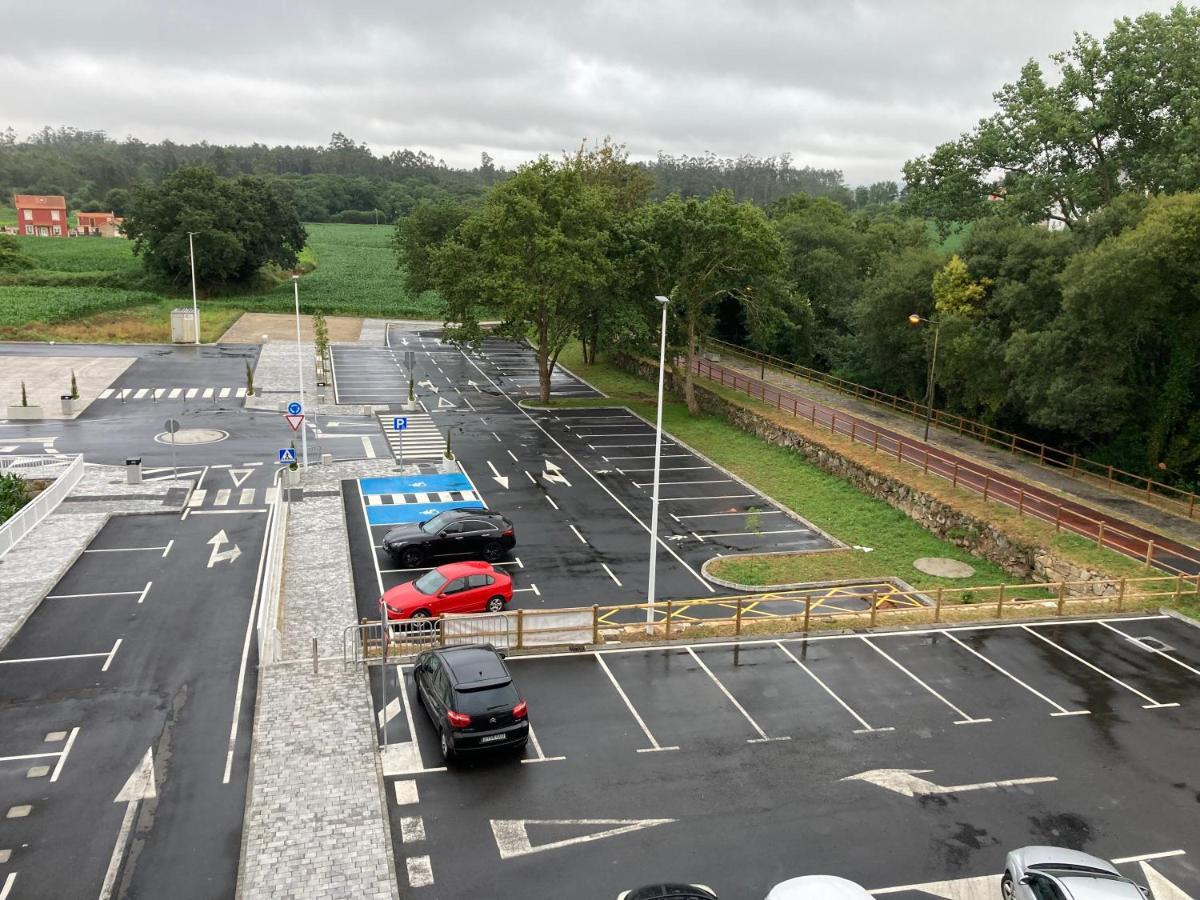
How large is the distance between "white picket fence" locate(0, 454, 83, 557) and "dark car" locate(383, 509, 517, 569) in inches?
418

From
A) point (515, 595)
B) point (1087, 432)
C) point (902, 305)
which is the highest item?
point (902, 305)

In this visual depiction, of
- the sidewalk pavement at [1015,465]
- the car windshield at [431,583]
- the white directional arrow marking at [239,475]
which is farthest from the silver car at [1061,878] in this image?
the white directional arrow marking at [239,475]

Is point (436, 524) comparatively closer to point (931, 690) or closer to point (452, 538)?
point (452, 538)

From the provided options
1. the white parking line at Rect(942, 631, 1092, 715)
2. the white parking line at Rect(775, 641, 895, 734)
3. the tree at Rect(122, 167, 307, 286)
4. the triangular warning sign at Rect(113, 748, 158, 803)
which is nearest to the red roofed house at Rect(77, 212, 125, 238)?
the tree at Rect(122, 167, 307, 286)

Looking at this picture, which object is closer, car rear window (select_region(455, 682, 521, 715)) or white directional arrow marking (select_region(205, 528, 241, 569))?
car rear window (select_region(455, 682, 521, 715))

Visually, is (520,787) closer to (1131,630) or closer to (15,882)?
(15,882)

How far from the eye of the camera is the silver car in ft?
36.5

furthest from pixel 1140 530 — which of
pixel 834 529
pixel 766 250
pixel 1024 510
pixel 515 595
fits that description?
pixel 766 250

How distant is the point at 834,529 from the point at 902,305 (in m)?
20.0

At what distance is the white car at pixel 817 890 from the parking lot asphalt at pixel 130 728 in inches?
294

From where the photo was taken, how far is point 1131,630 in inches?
861

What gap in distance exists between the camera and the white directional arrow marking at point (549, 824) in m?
13.0

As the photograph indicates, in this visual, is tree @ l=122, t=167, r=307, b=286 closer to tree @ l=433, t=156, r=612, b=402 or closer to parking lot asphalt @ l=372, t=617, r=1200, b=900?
tree @ l=433, t=156, r=612, b=402

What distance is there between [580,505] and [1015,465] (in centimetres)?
1823
